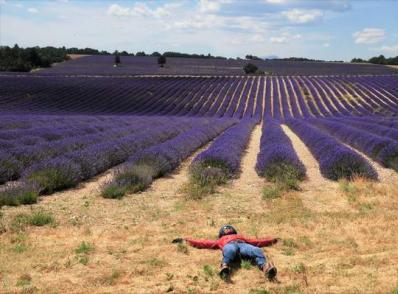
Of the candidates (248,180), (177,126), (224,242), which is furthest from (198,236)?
(177,126)

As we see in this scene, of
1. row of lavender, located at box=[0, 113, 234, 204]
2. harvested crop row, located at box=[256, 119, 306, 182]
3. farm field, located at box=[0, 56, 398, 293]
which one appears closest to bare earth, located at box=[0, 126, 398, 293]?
farm field, located at box=[0, 56, 398, 293]

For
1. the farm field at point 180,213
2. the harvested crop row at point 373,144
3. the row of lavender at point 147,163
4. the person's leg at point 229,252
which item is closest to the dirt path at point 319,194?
the farm field at point 180,213

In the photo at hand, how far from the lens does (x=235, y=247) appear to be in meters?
5.89

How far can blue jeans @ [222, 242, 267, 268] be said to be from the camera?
565cm

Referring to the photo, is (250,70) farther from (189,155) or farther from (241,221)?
(241,221)

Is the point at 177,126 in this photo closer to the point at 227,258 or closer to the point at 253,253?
the point at 253,253

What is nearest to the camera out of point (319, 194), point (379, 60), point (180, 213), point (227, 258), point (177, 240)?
point (227, 258)

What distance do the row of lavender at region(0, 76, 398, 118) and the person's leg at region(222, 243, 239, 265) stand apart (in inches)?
1187

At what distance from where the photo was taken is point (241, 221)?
7797 mm

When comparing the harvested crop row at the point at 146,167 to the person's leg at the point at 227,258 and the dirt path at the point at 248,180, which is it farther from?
the person's leg at the point at 227,258

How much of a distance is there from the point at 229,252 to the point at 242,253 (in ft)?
0.73

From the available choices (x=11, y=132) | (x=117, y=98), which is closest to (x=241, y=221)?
(x=11, y=132)

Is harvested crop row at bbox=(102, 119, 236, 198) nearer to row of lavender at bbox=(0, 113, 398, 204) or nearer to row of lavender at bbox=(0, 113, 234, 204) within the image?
row of lavender at bbox=(0, 113, 398, 204)

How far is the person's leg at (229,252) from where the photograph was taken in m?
5.65
